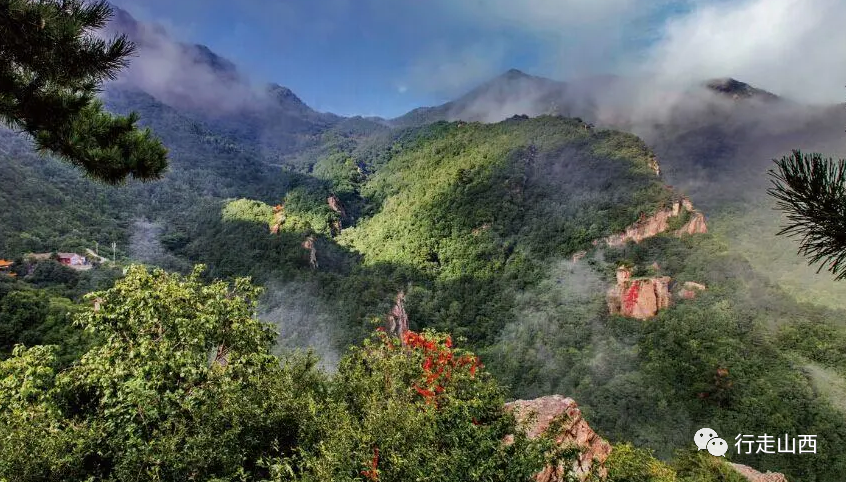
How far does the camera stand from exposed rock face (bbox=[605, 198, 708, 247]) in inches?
2415

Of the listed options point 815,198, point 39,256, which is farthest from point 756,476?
point 39,256

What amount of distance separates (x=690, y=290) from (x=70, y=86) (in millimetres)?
56494

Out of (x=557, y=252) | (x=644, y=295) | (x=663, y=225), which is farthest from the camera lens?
(x=557, y=252)

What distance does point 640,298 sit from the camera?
4869cm

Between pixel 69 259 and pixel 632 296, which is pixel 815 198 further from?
pixel 69 259

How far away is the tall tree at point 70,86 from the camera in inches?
184

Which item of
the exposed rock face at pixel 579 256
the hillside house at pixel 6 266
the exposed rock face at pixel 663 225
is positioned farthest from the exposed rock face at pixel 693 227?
the hillside house at pixel 6 266

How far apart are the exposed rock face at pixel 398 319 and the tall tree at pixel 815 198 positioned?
138ft

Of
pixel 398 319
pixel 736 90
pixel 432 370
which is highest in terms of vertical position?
pixel 736 90

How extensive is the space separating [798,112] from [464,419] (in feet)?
474

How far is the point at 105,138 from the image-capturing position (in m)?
6.43

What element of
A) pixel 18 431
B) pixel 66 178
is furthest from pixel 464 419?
pixel 66 178

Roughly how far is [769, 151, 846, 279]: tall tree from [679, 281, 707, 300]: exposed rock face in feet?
177

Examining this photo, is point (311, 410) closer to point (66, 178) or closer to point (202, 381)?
point (202, 381)
